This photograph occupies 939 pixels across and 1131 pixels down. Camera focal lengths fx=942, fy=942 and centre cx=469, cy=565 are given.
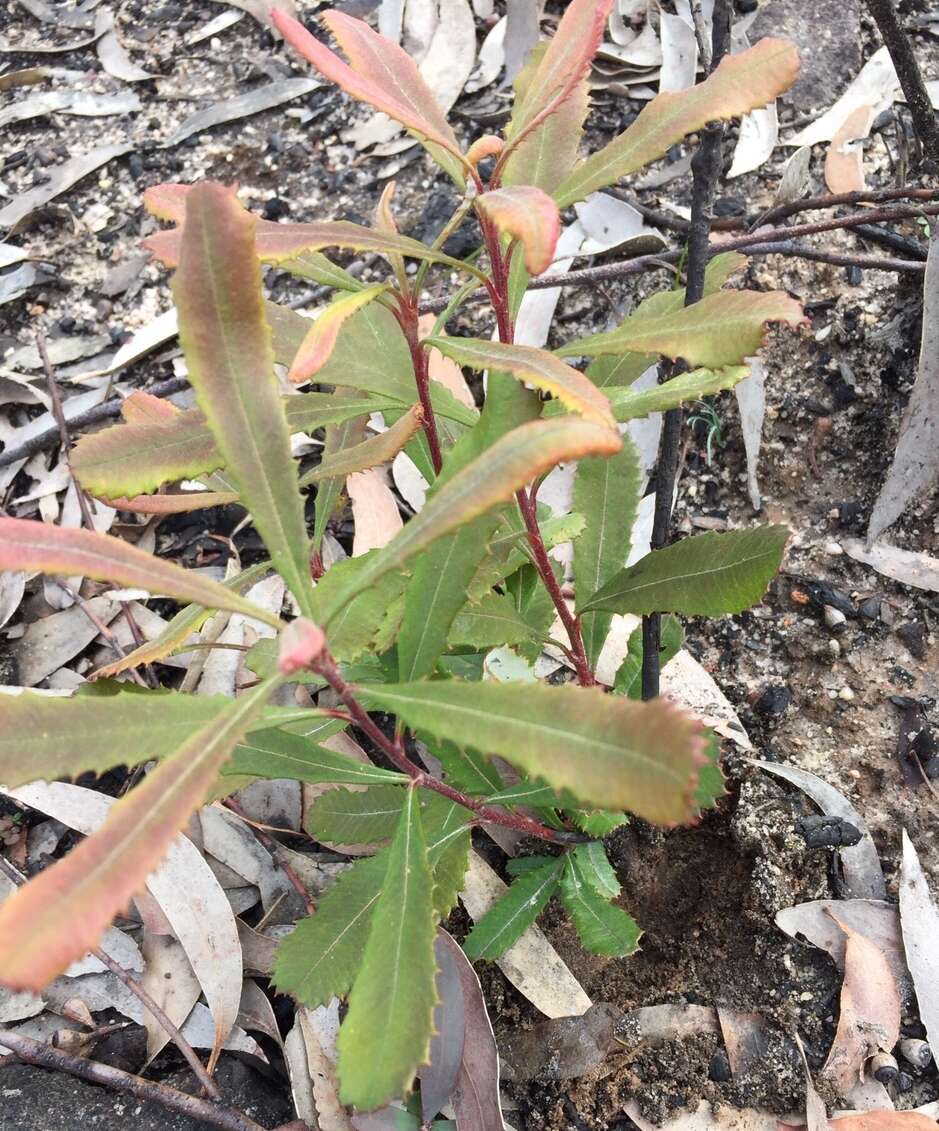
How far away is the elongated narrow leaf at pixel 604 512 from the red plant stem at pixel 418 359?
1.08ft

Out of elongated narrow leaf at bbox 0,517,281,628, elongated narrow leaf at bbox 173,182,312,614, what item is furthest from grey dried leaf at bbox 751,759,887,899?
elongated narrow leaf at bbox 0,517,281,628

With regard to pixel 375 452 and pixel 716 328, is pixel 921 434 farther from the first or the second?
pixel 375 452

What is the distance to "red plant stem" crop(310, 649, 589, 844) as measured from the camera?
99 cm

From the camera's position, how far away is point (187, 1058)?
157 cm

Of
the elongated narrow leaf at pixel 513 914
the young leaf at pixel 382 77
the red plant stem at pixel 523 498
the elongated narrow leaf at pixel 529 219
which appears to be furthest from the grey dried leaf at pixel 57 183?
the elongated narrow leaf at pixel 513 914

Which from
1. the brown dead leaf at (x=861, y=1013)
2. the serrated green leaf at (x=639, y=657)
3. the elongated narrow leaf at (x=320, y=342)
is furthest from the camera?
the serrated green leaf at (x=639, y=657)

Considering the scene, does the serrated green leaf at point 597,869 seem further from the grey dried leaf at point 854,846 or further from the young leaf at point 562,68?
the young leaf at point 562,68

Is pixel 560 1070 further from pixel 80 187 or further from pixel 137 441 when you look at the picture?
pixel 80 187

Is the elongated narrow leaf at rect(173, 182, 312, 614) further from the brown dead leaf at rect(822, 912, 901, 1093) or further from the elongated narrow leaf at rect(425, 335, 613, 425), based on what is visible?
the brown dead leaf at rect(822, 912, 901, 1093)

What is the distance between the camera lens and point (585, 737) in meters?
0.85

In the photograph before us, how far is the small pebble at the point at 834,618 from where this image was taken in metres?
2.00

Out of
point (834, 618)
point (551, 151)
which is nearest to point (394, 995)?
point (551, 151)

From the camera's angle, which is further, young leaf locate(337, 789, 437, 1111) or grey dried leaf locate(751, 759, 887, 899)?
grey dried leaf locate(751, 759, 887, 899)

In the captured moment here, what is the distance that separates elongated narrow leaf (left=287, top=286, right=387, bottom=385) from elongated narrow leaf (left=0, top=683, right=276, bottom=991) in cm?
41
